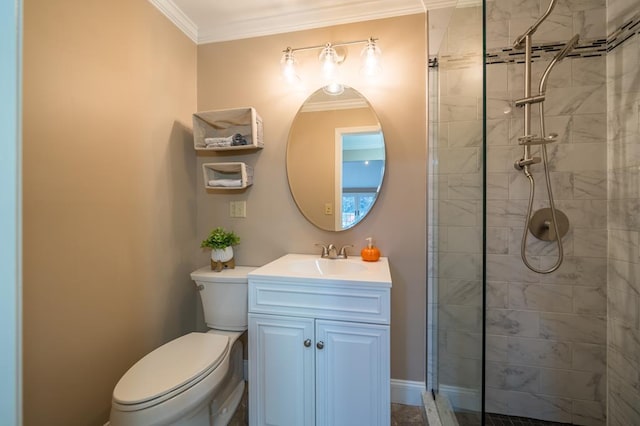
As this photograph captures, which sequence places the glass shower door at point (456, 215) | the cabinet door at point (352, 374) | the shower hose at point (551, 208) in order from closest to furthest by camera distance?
the glass shower door at point (456, 215) < the cabinet door at point (352, 374) < the shower hose at point (551, 208)

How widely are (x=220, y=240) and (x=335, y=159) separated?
887 mm

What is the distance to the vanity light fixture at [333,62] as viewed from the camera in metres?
1.51

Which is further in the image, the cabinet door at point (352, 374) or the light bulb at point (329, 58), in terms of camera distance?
the light bulb at point (329, 58)

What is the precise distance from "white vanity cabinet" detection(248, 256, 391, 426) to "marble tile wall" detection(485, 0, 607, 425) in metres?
0.75

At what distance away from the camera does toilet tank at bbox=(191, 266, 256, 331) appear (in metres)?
1.45

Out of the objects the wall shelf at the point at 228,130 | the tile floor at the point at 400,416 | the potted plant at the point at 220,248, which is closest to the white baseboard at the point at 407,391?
the tile floor at the point at 400,416

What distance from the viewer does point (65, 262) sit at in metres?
1.07

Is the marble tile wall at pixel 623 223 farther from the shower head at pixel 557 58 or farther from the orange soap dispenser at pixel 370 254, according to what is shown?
the orange soap dispenser at pixel 370 254

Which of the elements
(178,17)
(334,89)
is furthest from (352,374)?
(178,17)

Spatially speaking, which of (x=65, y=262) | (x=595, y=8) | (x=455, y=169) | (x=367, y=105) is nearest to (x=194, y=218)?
(x=65, y=262)

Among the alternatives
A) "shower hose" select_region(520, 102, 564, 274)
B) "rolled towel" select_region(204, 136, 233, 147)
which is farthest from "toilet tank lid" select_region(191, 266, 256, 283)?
"shower hose" select_region(520, 102, 564, 274)

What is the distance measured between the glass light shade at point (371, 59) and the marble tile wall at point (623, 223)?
1096mm

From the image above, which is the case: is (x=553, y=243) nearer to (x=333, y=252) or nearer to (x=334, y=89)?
(x=333, y=252)

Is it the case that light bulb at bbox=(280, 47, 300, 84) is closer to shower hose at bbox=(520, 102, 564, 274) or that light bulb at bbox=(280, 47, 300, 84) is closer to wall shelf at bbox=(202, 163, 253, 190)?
wall shelf at bbox=(202, 163, 253, 190)
